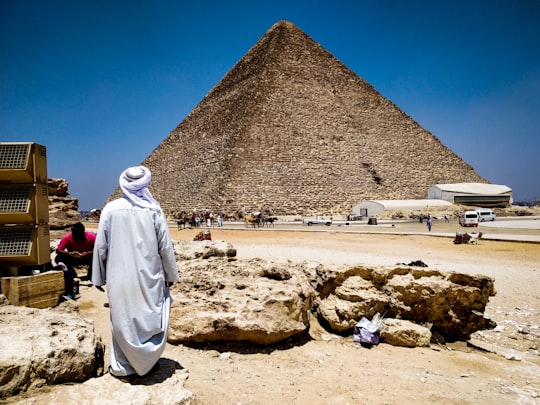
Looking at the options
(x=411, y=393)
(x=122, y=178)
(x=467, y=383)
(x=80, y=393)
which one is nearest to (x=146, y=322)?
(x=80, y=393)

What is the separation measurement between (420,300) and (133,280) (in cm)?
315

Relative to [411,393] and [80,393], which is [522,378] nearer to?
[411,393]

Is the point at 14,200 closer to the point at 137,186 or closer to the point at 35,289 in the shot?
the point at 35,289

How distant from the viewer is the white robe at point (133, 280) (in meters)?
2.56

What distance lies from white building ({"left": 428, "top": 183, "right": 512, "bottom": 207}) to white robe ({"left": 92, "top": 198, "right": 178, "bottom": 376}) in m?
37.5

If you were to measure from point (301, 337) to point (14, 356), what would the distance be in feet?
8.33

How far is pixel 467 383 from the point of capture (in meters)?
3.23

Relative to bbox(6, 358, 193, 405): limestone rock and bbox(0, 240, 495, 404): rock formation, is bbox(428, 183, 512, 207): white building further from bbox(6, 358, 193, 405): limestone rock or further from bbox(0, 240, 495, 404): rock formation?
bbox(6, 358, 193, 405): limestone rock

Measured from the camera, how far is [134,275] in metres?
2.62

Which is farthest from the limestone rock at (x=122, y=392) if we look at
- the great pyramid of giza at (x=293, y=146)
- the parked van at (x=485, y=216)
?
the great pyramid of giza at (x=293, y=146)

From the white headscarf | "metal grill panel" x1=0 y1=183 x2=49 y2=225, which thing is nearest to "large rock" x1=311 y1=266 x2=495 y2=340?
the white headscarf

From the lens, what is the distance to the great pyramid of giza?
37531 mm

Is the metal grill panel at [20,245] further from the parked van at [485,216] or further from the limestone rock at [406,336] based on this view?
the parked van at [485,216]

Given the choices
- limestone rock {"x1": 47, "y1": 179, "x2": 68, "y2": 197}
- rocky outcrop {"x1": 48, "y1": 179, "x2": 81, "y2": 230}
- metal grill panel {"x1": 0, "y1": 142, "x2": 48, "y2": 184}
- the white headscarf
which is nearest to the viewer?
the white headscarf
